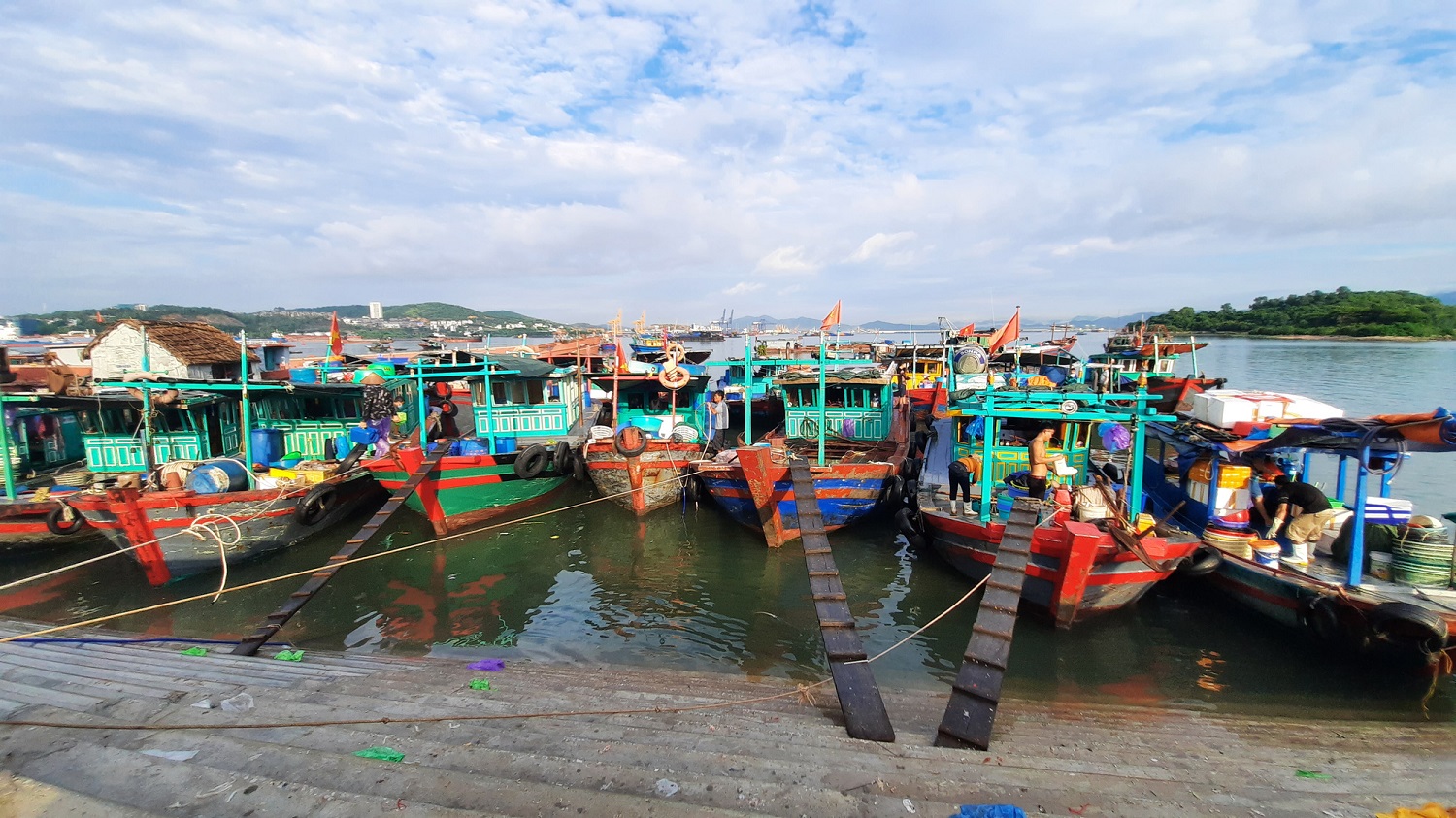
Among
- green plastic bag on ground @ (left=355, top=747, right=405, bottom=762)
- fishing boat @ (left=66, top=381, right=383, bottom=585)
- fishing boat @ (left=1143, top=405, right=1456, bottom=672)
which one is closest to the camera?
green plastic bag on ground @ (left=355, top=747, right=405, bottom=762)

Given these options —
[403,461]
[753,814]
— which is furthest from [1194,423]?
[403,461]

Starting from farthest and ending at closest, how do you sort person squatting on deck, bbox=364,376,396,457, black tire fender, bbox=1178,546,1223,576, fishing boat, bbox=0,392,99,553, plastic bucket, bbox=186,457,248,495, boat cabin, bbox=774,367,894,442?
1. boat cabin, bbox=774,367,894,442
2. person squatting on deck, bbox=364,376,396,457
3. fishing boat, bbox=0,392,99,553
4. plastic bucket, bbox=186,457,248,495
5. black tire fender, bbox=1178,546,1223,576

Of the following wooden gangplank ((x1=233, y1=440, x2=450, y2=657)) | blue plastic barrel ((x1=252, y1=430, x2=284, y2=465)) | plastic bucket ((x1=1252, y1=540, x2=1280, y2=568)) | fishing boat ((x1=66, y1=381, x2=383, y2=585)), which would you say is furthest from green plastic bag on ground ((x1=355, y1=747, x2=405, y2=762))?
blue plastic barrel ((x1=252, y1=430, x2=284, y2=465))

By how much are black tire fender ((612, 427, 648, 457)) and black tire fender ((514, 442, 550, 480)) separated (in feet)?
5.50

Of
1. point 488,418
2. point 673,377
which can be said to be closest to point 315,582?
point 488,418

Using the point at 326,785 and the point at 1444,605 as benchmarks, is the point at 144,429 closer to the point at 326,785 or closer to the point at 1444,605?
the point at 326,785

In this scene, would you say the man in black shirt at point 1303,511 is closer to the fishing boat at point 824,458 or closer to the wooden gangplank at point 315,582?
the fishing boat at point 824,458

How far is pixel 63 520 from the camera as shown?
11.2 m

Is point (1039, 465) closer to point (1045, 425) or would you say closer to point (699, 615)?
point (1045, 425)

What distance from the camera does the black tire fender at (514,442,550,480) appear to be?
13.1 meters

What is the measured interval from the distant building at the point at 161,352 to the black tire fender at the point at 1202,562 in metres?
21.2

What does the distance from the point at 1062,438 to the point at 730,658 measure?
6909mm

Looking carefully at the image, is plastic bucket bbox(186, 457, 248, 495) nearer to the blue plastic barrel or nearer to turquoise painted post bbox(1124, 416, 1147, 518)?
the blue plastic barrel

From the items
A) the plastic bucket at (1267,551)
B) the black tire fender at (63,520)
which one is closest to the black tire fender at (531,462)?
the black tire fender at (63,520)
